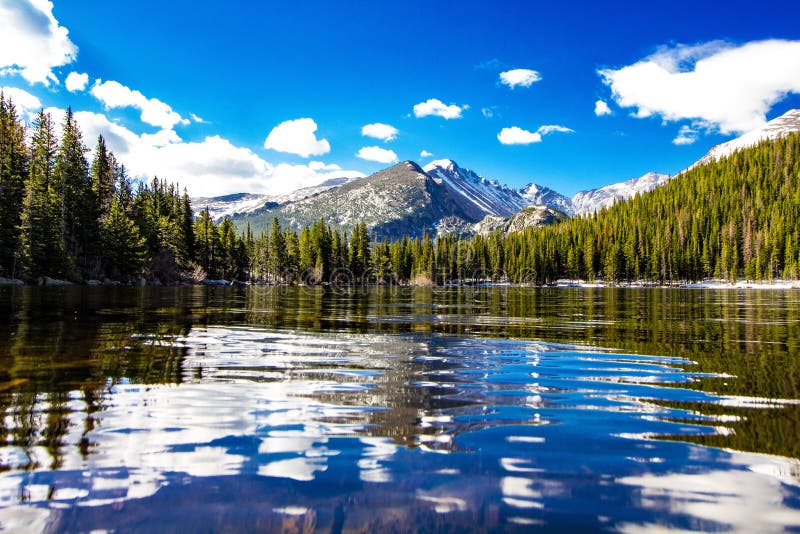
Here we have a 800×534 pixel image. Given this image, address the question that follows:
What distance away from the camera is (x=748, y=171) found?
194 m

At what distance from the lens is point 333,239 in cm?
15688

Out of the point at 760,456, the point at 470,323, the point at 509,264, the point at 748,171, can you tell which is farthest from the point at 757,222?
the point at 760,456

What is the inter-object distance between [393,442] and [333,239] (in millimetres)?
153774

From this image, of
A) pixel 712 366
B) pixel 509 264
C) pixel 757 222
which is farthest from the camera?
pixel 509 264

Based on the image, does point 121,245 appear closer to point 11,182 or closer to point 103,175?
point 11,182

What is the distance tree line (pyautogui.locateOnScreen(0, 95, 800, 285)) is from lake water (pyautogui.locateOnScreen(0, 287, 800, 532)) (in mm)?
70799

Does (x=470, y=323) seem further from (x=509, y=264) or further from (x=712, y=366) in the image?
(x=509, y=264)

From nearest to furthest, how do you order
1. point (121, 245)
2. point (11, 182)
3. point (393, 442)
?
point (393, 442)
point (11, 182)
point (121, 245)

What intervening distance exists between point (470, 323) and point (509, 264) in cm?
16191

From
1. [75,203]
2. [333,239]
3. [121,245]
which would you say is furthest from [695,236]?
[75,203]

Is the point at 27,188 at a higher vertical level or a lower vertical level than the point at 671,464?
higher

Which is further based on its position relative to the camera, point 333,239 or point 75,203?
point 333,239

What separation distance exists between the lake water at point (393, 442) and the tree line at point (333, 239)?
2787 inches

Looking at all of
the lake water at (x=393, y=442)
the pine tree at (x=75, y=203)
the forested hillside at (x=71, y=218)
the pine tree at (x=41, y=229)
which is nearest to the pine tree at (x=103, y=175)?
the forested hillside at (x=71, y=218)
